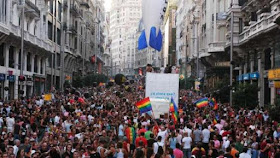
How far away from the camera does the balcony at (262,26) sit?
30.2 m

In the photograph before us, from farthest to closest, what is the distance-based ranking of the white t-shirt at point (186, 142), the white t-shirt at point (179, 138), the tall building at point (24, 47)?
the tall building at point (24, 47) → the white t-shirt at point (179, 138) → the white t-shirt at point (186, 142)

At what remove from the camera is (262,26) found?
106ft

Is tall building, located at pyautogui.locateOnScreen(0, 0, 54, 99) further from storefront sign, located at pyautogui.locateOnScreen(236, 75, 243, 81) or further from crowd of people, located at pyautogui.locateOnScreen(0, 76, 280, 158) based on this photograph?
storefront sign, located at pyautogui.locateOnScreen(236, 75, 243, 81)

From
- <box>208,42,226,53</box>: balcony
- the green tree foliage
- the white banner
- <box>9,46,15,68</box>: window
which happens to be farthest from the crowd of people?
<box>208,42,226,53</box>: balcony

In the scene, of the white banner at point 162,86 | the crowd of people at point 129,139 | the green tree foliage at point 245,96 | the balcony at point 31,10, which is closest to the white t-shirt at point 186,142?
the crowd of people at point 129,139

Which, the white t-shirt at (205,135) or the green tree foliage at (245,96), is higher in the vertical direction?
the green tree foliage at (245,96)

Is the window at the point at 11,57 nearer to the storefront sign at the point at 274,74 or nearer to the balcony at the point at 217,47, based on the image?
the balcony at the point at 217,47

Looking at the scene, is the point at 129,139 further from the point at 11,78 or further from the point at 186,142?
the point at 11,78

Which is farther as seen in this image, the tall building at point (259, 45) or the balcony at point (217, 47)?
the balcony at point (217, 47)

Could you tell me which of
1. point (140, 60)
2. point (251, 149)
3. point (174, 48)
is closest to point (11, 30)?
point (251, 149)

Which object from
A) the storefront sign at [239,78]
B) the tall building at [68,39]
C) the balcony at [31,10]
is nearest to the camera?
the balcony at [31,10]

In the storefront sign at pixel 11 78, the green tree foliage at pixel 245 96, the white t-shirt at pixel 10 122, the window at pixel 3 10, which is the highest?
the window at pixel 3 10

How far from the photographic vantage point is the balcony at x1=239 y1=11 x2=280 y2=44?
30.2 m

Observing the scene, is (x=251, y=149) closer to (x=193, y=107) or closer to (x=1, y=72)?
(x=193, y=107)
